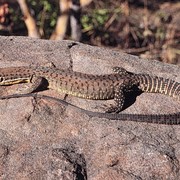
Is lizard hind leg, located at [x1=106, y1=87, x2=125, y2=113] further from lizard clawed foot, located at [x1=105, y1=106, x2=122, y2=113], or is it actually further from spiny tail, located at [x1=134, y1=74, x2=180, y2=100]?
spiny tail, located at [x1=134, y1=74, x2=180, y2=100]

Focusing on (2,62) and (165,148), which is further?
(2,62)

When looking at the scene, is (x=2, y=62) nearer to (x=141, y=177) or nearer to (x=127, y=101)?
(x=127, y=101)

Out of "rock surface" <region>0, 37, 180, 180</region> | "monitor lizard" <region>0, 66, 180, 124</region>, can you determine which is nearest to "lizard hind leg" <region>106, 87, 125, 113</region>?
"monitor lizard" <region>0, 66, 180, 124</region>

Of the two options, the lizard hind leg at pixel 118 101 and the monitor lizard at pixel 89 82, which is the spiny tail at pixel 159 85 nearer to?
the monitor lizard at pixel 89 82

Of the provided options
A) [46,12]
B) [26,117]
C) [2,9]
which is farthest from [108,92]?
[46,12]

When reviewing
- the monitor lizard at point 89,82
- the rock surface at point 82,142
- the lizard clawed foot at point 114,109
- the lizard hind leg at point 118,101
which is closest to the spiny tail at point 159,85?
the monitor lizard at point 89,82

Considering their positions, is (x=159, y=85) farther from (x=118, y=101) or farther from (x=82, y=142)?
(x=82, y=142)

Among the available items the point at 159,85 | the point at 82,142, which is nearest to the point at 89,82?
the point at 159,85
